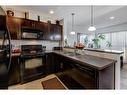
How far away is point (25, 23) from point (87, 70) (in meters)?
2.80

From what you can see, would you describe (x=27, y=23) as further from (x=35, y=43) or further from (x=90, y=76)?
(x=90, y=76)

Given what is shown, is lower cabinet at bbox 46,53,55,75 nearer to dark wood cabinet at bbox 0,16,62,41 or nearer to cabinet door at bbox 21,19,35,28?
dark wood cabinet at bbox 0,16,62,41

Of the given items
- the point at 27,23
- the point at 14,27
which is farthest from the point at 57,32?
the point at 14,27

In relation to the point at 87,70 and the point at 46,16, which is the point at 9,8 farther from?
the point at 87,70

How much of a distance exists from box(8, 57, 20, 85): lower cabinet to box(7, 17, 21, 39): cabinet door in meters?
0.85

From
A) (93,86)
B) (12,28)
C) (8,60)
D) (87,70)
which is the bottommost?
(93,86)

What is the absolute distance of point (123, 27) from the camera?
21.4 ft

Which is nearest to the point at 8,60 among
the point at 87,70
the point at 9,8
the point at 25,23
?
the point at 87,70

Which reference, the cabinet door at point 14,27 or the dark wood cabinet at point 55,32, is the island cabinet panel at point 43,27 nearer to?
the dark wood cabinet at point 55,32

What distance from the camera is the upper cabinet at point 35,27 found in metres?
3.33

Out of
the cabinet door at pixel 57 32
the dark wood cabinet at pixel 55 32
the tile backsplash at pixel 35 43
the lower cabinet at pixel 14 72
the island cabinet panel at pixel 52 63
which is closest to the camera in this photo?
the lower cabinet at pixel 14 72

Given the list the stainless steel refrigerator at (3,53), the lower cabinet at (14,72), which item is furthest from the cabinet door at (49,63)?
the stainless steel refrigerator at (3,53)

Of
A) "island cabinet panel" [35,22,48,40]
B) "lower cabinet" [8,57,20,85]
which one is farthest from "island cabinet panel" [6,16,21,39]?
"lower cabinet" [8,57,20,85]

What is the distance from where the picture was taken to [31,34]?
377 centimetres
